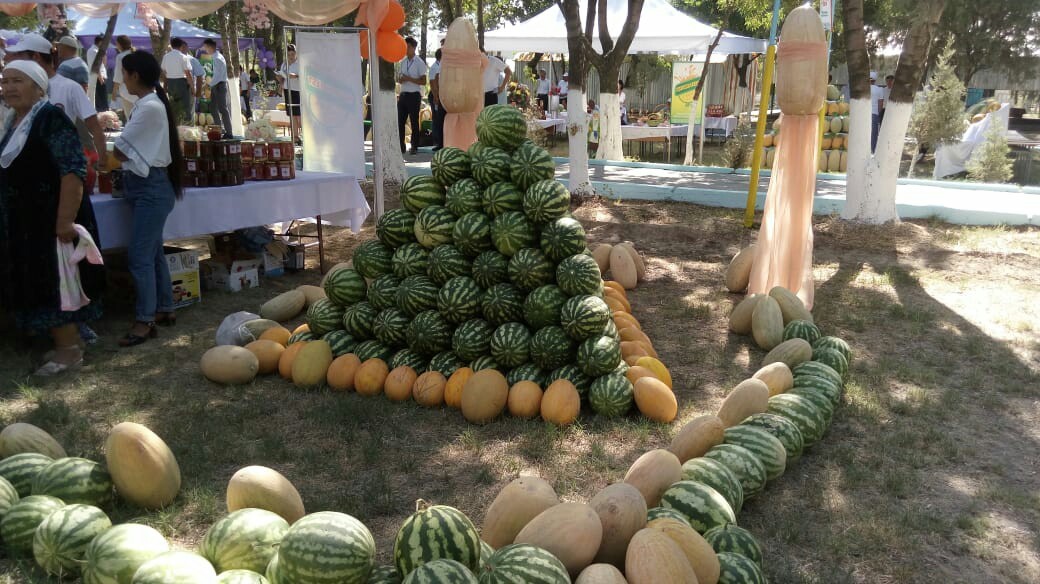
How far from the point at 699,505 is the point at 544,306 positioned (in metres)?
1.93

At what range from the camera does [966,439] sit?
4.54 meters

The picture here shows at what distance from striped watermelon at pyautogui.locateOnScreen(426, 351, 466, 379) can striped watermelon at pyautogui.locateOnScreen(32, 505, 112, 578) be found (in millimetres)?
2315

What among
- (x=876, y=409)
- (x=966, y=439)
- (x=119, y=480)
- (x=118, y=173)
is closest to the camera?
(x=119, y=480)

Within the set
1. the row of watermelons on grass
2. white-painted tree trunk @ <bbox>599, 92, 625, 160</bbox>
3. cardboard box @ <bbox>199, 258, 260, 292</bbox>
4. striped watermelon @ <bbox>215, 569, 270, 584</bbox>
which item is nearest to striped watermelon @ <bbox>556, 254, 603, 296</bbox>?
the row of watermelons on grass

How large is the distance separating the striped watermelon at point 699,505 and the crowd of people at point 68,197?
4.38 meters

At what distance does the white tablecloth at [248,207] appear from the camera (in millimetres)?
6309

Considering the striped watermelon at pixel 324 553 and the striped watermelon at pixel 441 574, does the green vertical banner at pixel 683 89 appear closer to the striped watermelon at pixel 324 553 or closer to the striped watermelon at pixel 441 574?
the striped watermelon at pixel 324 553

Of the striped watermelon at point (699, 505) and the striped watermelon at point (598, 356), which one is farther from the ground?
the striped watermelon at point (598, 356)

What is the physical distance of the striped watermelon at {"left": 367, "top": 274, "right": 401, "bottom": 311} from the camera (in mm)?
→ 5293

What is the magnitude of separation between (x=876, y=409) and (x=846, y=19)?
5.70m

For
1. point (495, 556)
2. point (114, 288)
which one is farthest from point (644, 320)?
point (114, 288)

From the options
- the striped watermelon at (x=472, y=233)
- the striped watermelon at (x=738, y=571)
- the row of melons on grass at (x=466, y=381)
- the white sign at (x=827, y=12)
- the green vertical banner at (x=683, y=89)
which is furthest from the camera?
the green vertical banner at (x=683, y=89)

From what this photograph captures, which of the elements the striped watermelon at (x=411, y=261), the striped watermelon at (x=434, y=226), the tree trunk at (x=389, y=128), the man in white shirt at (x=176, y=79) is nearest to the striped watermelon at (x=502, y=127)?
the striped watermelon at (x=434, y=226)

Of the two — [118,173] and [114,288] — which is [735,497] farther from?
[114,288]
